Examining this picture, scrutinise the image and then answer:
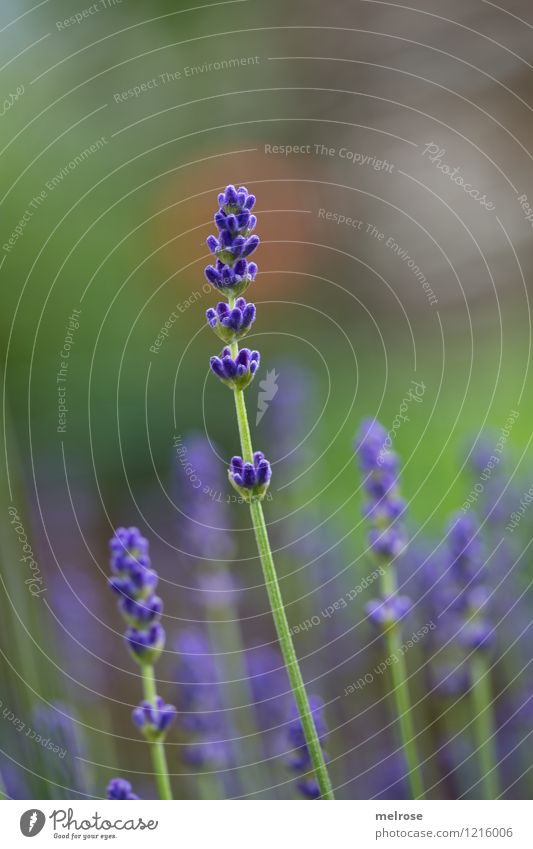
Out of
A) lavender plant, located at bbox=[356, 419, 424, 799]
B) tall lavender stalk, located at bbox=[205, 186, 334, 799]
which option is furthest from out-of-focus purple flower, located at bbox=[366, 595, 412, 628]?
tall lavender stalk, located at bbox=[205, 186, 334, 799]

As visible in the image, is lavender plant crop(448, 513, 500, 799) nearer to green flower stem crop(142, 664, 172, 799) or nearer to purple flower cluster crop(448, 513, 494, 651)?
purple flower cluster crop(448, 513, 494, 651)

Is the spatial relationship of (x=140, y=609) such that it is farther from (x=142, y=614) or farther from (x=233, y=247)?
(x=233, y=247)

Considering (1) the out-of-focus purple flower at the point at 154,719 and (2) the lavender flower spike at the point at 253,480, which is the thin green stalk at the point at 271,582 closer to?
(2) the lavender flower spike at the point at 253,480

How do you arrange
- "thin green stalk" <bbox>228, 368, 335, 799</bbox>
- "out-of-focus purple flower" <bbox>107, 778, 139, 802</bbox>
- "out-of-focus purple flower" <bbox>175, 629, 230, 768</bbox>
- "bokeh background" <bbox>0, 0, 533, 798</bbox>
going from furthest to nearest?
"bokeh background" <bbox>0, 0, 533, 798</bbox> < "out-of-focus purple flower" <bbox>175, 629, 230, 768</bbox> < "out-of-focus purple flower" <bbox>107, 778, 139, 802</bbox> < "thin green stalk" <bbox>228, 368, 335, 799</bbox>

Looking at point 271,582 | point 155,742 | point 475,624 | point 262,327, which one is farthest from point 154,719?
point 262,327

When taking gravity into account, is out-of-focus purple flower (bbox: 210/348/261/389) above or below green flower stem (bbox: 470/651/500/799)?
above

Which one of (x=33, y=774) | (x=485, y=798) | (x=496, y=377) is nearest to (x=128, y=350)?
(x=496, y=377)
